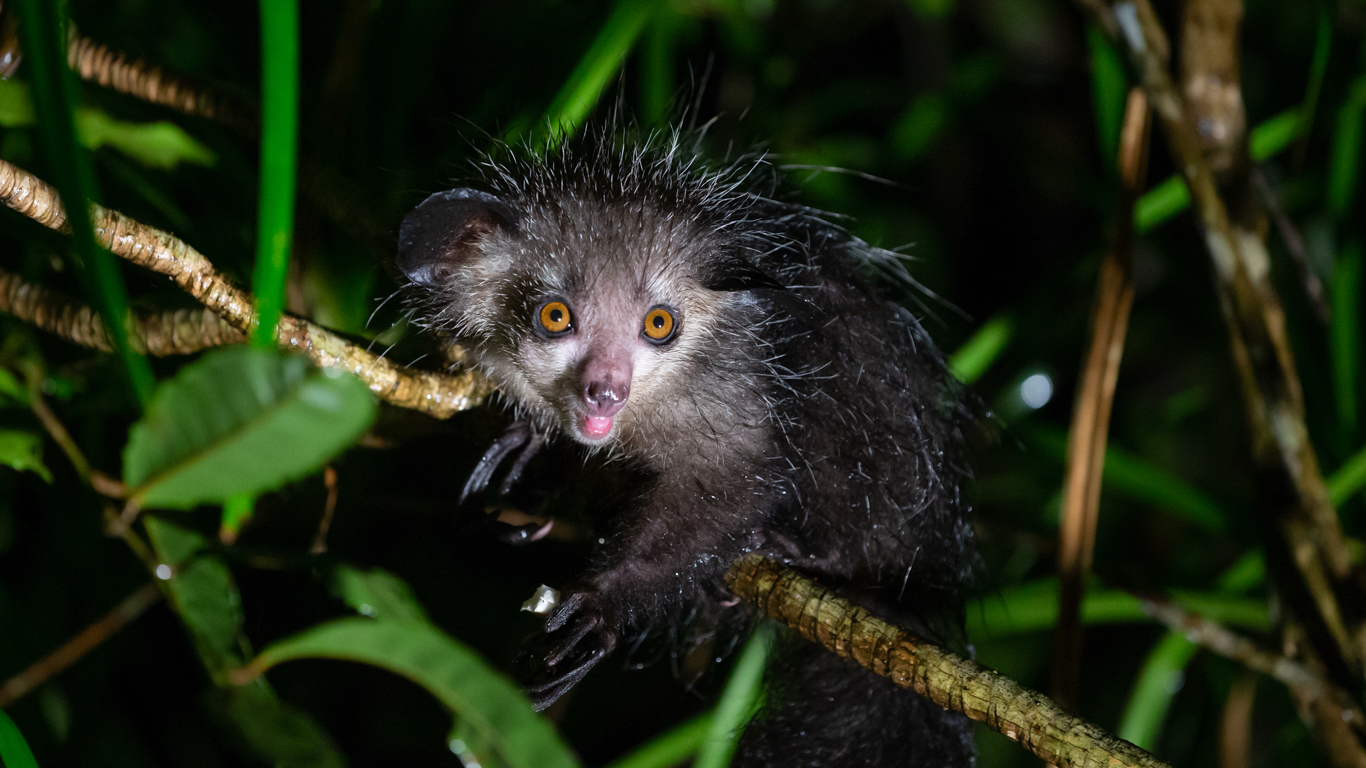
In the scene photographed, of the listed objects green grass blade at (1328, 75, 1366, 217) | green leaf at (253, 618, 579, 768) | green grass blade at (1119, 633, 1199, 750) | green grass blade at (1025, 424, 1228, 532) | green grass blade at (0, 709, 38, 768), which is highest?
green grass blade at (0, 709, 38, 768)

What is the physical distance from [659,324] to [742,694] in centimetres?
65

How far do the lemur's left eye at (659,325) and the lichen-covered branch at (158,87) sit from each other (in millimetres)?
715

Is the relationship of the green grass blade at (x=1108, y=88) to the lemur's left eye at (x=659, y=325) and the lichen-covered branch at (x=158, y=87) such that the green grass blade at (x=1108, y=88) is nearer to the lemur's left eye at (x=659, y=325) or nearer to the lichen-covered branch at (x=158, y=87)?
the lemur's left eye at (x=659, y=325)

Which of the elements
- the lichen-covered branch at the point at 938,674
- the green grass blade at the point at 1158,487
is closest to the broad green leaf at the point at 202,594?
the lichen-covered branch at the point at 938,674

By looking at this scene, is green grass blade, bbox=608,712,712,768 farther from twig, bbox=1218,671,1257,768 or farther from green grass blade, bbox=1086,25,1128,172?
green grass blade, bbox=1086,25,1128,172

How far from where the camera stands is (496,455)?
4.70ft

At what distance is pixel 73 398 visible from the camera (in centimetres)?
122

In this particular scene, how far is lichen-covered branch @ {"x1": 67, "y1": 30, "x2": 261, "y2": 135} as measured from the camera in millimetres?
1387

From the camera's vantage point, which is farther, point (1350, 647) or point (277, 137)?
point (1350, 647)

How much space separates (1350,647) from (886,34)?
260cm

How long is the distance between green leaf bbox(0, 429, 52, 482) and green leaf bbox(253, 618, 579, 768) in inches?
18.3

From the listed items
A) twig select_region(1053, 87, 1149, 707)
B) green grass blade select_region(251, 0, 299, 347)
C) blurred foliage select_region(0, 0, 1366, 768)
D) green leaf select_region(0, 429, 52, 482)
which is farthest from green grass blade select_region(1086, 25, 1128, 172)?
green leaf select_region(0, 429, 52, 482)

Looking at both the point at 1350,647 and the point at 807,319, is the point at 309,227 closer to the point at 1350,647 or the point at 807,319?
the point at 807,319

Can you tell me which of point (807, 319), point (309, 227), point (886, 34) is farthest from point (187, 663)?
point (886, 34)
